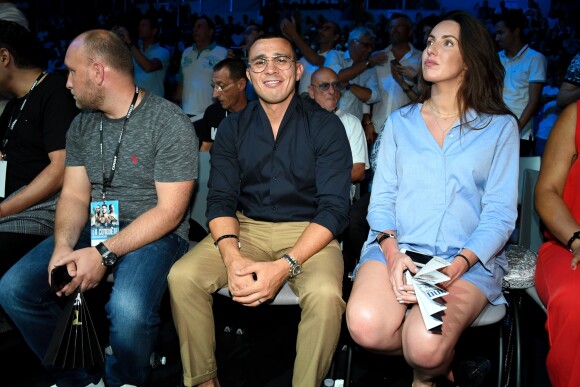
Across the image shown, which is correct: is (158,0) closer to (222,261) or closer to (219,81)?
(219,81)

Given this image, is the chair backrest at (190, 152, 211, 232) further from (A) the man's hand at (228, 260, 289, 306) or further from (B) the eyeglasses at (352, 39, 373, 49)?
(B) the eyeglasses at (352, 39, 373, 49)

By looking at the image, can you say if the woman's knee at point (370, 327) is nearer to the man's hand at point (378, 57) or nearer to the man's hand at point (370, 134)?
the man's hand at point (370, 134)

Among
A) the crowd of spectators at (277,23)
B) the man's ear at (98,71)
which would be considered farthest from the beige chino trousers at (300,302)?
the crowd of spectators at (277,23)

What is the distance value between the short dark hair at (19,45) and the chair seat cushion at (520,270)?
272cm

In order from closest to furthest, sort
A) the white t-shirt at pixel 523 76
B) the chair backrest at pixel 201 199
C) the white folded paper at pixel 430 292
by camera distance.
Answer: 1. the white folded paper at pixel 430 292
2. the chair backrest at pixel 201 199
3. the white t-shirt at pixel 523 76

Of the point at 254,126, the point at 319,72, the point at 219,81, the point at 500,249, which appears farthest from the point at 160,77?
the point at 500,249

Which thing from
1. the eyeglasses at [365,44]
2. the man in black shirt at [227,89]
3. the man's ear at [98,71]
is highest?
the eyeglasses at [365,44]

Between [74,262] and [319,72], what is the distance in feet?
7.09

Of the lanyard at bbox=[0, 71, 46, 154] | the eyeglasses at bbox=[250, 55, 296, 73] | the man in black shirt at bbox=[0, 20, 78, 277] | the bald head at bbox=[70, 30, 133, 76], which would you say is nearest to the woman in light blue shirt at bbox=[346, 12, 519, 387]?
the eyeglasses at bbox=[250, 55, 296, 73]

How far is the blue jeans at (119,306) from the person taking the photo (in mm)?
2354

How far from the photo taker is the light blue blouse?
2314 millimetres

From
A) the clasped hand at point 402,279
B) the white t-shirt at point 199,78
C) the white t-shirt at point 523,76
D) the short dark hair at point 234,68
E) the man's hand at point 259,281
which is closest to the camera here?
the clasped hand at point 402,279

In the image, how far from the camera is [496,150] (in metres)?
2.37

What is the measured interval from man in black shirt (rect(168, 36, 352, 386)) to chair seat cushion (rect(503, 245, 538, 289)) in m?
0.73
